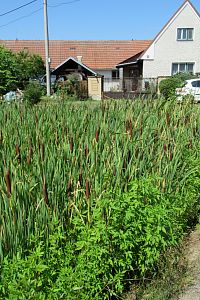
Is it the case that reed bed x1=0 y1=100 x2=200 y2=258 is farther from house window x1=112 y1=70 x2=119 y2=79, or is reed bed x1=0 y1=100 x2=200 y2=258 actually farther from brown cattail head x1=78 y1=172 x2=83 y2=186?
house window x1=112 y1=70 x2=119 y2=79

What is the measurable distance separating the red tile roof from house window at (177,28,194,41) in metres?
10.0

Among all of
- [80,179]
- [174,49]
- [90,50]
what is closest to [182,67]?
[174,49]

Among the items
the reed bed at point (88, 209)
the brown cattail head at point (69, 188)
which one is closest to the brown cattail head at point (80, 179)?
the reed bed at point (88, 209)

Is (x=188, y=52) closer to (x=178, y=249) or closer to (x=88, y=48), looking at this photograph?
(x=88, y=48)

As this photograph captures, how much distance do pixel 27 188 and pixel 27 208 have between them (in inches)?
4.8

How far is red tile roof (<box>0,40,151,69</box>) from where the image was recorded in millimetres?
38094

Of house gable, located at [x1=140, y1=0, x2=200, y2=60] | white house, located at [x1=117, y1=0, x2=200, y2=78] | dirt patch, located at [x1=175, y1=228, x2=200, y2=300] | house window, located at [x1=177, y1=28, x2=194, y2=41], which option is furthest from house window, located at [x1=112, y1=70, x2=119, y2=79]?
dirt patch, located at [x1=175, y1=228, x2=200, y2=300]

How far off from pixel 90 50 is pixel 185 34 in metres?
13.9

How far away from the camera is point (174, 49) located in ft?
95.0

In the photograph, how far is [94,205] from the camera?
7.33 feet

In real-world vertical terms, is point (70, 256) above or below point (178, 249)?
above

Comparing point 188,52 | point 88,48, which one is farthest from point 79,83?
point 88,48

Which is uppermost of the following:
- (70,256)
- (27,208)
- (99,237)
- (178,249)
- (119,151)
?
(119,151)

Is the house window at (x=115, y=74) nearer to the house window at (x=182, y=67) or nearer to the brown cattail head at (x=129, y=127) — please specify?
the house window at (x=182, y=67)
